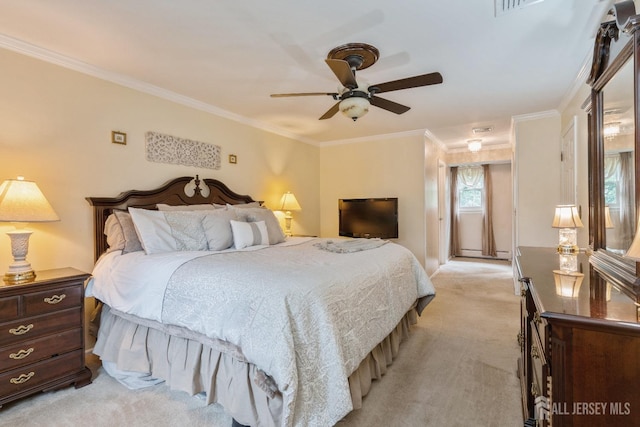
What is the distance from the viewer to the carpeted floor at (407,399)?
182cm

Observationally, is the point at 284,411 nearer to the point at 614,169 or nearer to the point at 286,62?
the point at 614,169

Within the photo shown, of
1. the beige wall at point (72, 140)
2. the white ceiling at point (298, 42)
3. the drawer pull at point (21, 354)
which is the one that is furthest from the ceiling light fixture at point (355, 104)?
the drawer pull at point (21, 354)

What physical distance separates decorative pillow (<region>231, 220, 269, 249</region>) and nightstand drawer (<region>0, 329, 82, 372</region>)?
4.31 ft

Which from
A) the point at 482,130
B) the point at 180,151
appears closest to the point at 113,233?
the point at 180,151

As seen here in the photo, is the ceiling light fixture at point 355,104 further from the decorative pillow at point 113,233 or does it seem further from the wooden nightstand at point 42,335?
the wooden nightstand at point 42,335

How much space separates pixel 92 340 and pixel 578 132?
16.0 ft

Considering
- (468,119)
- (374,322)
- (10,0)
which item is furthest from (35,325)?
(468,119)

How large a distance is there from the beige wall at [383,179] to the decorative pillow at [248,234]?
2768mm

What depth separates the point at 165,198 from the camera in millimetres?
3211

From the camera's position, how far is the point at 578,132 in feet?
9.79

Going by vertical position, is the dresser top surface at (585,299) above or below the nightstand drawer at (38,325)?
above

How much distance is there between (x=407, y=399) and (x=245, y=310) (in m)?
1.24

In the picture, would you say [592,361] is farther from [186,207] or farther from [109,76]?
[109,76]

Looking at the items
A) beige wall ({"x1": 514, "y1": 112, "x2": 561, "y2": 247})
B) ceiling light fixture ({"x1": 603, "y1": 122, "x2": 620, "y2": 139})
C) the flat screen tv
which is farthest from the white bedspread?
beige wall ({"x1": 514, "y1": 112, "x2": 561, "y2": 247})
